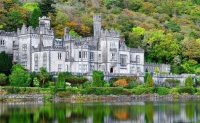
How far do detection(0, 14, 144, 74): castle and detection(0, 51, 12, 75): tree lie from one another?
5036 mm

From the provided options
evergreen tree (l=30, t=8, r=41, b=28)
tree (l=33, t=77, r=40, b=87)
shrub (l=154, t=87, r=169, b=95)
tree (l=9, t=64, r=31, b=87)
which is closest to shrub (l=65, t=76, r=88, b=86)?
tree (l=33, t=77, r=40, b=87)

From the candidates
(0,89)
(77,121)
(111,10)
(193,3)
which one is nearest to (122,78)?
(0,89)

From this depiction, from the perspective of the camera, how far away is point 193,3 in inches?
6147

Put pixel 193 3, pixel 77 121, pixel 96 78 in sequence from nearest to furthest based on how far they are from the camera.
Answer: pixel 77 121 → pixel 96 78 → pixel 193 3

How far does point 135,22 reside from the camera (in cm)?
11638

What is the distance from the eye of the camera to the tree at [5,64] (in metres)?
76.2

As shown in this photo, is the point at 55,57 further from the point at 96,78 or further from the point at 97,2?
the point at 97,2

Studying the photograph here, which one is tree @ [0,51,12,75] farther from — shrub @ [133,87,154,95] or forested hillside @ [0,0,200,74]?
shrub @ [133,87,154,95]

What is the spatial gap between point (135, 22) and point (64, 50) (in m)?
36.5

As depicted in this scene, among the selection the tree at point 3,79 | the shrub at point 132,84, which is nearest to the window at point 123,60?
the shrub at point 132,84

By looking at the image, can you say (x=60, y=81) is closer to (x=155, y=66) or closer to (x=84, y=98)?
(x=84, y=98)

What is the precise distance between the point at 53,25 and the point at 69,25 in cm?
288

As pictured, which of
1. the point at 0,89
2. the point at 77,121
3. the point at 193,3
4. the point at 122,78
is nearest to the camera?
the point at 77,121

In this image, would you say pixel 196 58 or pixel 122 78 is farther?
pixel 196 58
